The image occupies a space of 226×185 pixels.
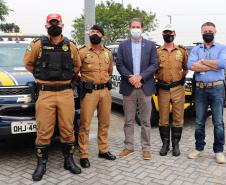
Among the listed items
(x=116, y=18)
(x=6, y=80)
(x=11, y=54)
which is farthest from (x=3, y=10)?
(x=6, y=80)

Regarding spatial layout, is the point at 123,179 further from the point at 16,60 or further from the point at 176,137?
the point at 16,60

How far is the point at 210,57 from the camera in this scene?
5059mm

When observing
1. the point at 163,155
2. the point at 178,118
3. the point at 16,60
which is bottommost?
the point at 163,155

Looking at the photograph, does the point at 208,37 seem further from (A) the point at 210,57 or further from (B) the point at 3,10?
(B) the point at 3,10

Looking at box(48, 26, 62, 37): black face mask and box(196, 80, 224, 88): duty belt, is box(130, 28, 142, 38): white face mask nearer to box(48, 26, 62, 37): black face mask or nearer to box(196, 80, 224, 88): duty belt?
box(196, 80, 224, 88): duty belt

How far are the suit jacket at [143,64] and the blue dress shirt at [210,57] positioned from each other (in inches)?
20.9

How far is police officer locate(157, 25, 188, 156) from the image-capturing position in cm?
533

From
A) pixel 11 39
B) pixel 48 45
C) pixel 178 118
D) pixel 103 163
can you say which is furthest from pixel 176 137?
pixel 11 39

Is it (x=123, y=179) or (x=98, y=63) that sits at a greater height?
(x=98, y=63)

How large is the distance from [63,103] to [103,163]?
1.13 metres

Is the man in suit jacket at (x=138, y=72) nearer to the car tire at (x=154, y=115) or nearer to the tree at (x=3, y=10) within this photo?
the car tire at (x=154, y=115)

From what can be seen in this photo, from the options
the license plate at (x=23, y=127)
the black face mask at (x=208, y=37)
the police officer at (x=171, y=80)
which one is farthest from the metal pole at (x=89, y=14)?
the license plate at (x=23, y=127)

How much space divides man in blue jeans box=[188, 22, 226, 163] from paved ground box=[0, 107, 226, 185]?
51 centimetres

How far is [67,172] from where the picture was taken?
4730 mm
